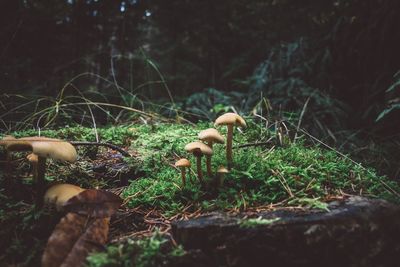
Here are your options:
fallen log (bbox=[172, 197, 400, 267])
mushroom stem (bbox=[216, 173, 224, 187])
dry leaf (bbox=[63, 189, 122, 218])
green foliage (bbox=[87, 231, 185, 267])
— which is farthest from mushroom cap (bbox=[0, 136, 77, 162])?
mushroom stem (bbox=[216, 173, 224, 187])

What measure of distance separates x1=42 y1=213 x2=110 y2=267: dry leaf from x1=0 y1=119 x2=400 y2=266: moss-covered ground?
11cm

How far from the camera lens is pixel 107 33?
702cm

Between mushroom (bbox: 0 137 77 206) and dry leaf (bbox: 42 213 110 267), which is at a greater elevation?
mushroom (bbox: 0 137 77 206)

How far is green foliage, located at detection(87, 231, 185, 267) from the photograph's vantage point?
1393 mm

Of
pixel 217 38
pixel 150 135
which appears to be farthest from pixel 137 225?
pixel 217 38

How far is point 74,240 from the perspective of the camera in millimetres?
1523

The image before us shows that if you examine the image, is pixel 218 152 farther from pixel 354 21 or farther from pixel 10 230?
pixel 354 21

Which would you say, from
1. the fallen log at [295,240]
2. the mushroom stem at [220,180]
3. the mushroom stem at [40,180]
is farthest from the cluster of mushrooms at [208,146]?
the mushroom stem at [40,180]

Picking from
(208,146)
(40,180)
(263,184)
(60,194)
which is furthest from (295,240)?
(40,180)

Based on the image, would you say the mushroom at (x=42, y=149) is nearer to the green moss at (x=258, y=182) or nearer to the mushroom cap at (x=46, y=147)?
the mushroom cap at (x=46, y=147)

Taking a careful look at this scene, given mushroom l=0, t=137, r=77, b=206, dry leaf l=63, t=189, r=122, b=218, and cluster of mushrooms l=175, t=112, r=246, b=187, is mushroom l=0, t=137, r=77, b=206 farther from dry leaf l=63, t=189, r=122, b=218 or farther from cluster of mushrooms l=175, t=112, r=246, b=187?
cluster of mushrooms l=175, t=112, r=246, b=187

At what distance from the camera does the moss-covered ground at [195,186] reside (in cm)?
163

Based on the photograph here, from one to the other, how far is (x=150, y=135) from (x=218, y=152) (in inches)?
42.1

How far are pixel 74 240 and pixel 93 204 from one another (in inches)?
8.3
